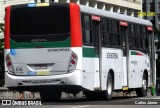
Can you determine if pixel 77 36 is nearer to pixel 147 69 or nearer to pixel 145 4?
pixel 147 69

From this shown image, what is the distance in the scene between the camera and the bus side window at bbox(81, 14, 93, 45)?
2211 cm

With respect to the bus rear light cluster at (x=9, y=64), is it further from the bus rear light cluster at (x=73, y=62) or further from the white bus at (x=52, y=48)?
the bus rear light cluster at (x=73, y=62)

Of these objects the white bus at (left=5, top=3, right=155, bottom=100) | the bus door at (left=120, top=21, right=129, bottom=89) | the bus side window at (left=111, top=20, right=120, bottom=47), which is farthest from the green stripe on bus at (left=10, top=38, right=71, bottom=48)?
the bus door at (left=120, top=21, right=129, bottom=89)

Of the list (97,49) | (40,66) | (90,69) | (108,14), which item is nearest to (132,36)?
(108,14)

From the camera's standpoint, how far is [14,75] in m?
21.9

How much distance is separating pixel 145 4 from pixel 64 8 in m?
118

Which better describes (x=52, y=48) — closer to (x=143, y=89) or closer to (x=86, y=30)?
(x=86, y=30)

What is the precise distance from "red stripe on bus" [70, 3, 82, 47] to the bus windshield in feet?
0.51

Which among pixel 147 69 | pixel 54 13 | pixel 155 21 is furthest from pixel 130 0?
pixel 54 13

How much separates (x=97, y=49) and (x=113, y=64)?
1.97 m

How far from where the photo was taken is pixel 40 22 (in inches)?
862

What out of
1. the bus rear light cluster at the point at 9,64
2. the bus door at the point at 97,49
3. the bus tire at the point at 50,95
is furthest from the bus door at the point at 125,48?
the bus rear light cluster at the point at 9,64

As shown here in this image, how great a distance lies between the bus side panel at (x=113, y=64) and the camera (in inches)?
943

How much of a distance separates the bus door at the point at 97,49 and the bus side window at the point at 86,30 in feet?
1.22
